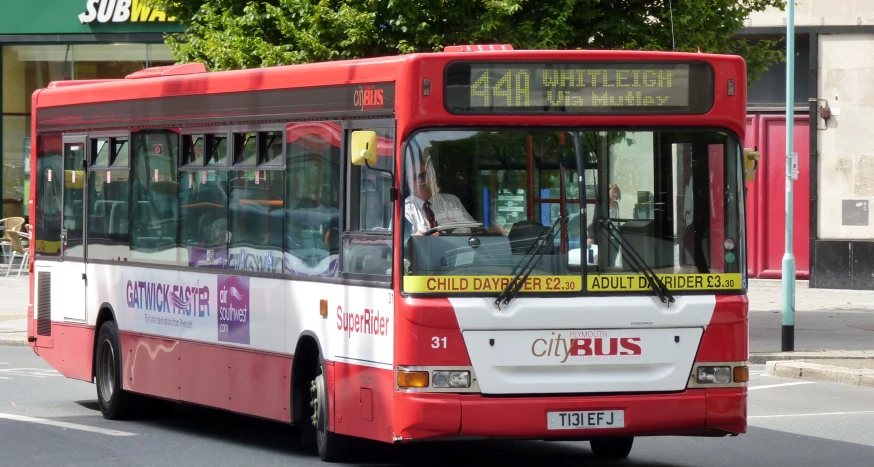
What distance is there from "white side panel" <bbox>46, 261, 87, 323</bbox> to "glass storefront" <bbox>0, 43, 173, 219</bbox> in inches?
769

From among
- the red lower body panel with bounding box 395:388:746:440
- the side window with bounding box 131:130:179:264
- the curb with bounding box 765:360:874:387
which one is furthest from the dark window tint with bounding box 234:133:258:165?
the curb with bounding box 765:360:874:387

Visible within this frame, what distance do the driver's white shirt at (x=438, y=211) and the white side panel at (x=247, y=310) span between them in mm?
472

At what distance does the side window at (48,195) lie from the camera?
1452 cm

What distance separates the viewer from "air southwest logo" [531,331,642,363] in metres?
9.23

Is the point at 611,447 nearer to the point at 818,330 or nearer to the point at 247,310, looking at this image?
the point at 247,310

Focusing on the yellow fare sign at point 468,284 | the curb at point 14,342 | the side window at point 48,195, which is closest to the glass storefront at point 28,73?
the curb at point 14,342

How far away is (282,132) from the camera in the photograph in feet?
35.8

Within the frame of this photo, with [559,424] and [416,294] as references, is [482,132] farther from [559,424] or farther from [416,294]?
[559,424]

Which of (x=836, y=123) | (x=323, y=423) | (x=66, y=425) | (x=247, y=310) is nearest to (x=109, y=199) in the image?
(x=66, y=425)

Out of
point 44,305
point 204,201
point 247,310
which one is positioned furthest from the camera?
point 44,305

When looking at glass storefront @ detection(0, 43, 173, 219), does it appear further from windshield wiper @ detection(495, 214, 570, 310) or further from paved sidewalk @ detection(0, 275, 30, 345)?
windshield wiper @ detection(495, 214, 570, 310)

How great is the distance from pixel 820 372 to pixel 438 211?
28.0ft

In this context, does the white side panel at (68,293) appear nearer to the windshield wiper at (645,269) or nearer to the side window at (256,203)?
the side window at (256,203)

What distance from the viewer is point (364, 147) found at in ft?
30.5
